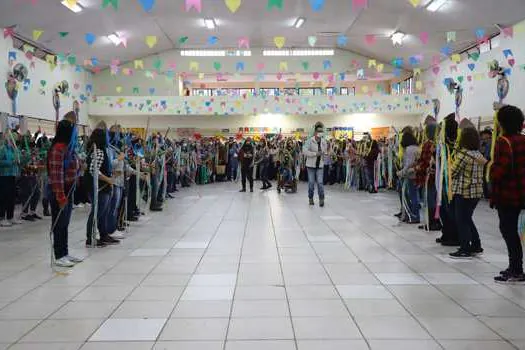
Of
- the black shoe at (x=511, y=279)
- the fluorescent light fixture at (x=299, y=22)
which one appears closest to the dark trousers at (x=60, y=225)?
the black shoe at (x=511, y=279)

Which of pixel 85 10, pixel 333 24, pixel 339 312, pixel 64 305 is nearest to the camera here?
pixel 339 312

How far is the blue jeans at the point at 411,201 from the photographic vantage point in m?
7.85

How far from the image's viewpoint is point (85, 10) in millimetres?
15555

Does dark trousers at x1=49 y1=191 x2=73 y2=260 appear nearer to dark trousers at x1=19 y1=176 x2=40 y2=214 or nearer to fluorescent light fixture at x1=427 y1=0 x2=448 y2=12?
dark trousers at x1=19 y1=176 x2=40 y2=214

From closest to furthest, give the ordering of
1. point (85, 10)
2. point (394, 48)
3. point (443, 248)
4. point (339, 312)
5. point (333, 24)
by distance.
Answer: point (339, 312)
point (443, 248)
point (85, 10)
point (333, 24)
point (394, 48)

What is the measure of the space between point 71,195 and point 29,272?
79 cm

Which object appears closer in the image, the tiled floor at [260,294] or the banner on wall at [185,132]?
the tiled floor at [260,294]

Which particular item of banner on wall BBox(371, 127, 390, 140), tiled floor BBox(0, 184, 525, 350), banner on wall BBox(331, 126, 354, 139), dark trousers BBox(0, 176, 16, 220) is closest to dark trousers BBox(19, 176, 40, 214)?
dark trousers BBox(0, 176, 16, 220)

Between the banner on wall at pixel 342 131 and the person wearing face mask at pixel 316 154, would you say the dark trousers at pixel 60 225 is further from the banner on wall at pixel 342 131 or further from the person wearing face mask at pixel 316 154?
the banner on wall at pixel 342 131

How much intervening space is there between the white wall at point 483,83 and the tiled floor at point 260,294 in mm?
8344

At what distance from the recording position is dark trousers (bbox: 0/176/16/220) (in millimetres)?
8008

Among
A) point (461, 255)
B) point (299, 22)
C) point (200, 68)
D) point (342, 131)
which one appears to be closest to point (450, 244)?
point (461, 255)

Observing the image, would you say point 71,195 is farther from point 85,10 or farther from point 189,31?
point 189,31

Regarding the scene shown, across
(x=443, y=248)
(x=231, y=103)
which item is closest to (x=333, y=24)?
(x=231, y=103)
